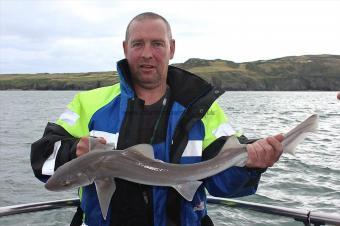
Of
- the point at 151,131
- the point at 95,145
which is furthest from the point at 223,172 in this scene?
the point at 95,145

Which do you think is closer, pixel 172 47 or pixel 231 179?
pixel 231 179

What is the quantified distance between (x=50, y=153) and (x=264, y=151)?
1920mm

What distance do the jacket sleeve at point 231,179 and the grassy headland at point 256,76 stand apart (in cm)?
13969

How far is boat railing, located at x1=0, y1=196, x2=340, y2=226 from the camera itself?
4.34 m

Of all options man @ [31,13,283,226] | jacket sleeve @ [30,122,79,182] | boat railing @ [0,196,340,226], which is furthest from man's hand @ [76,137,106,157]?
boat railing @ [0,196,340,226]

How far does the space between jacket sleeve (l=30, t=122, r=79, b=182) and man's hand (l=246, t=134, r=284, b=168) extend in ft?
5.11

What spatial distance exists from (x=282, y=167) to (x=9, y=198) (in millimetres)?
9258

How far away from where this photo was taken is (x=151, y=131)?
4.32 meters

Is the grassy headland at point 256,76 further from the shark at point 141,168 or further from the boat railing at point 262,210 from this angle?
the shark at point 141,168

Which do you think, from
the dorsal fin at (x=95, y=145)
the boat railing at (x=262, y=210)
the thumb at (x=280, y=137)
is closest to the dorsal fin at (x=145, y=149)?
the dorsal fin at (x=95, y=145)

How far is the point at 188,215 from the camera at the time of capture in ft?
13.7

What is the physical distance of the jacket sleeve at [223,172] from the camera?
4.20 metres

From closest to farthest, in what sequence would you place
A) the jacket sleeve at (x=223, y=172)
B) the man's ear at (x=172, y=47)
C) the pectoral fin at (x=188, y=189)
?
the pectoral fin at (x=188, y=189) < the jacket sleeve at (x=223, y=172) < the man's ear at (x=172, y=47)

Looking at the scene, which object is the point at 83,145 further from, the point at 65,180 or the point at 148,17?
the point at 148,17
